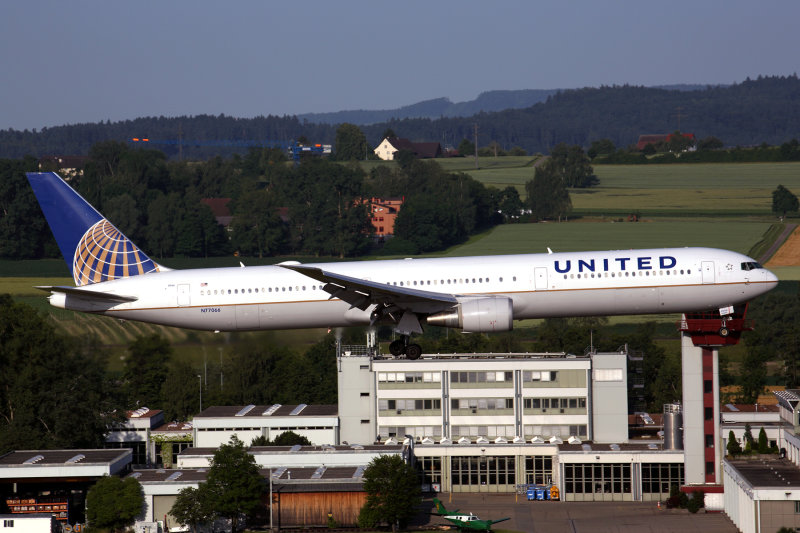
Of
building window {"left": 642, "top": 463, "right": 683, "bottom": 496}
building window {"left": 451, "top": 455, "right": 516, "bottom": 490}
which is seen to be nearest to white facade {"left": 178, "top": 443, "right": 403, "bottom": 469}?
building window {"left": 451, "top": 455, "right": 516, "bottom": 490}

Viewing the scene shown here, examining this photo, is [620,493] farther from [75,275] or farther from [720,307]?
[75,275]

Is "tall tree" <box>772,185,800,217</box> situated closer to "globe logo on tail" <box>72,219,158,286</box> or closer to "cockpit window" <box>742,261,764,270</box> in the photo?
"cockpit window" <box>742,261,764,270</box>

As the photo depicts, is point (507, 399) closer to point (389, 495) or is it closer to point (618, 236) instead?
point (389, 495)

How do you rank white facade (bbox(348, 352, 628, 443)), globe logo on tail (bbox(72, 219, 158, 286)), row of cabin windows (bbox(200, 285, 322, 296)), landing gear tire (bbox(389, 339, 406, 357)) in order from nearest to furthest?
landing gear tire (bbox(389, 339, 406, 357)), row of cabin windows (bbox(200, 285, 322, 296)), globe logo on tail (bbox(72, 219, 158, 286)), white facade (bbox(348, 352, 628, 443))

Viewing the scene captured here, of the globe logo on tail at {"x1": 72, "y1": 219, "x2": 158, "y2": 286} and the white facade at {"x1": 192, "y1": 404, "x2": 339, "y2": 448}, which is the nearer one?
the globe logo on tail at {"x1": 72, "y1": 219, "x2": 158, "y2": 286}

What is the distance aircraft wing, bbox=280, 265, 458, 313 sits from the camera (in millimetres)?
50062

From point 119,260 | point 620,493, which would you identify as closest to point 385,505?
point 620,493

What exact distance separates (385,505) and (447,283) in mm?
26549

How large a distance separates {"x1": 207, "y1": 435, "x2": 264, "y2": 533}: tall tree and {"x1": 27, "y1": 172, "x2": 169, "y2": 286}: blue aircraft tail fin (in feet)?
67.9

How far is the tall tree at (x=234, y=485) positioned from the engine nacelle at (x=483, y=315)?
94.3 ft

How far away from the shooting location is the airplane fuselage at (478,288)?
176 ft

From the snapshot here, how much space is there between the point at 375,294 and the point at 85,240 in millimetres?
18970

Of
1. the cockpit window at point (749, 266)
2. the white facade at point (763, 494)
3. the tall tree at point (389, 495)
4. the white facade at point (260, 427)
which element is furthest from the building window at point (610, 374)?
the cockpit window at point (749, 266)

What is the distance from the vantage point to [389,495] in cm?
7519
